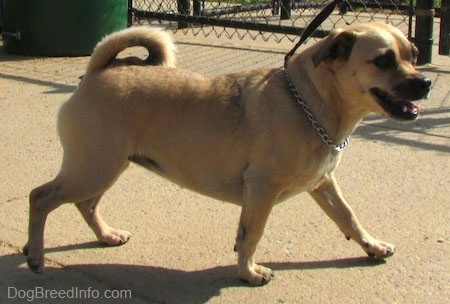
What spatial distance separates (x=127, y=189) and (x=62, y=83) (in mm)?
2794

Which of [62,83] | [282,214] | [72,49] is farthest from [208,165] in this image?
[72,49]

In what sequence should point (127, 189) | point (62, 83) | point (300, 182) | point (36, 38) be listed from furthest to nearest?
point (36, 38)
point (62, 83)
point (127, 189)
point (300, 182)

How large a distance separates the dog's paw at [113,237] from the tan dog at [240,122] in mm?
372

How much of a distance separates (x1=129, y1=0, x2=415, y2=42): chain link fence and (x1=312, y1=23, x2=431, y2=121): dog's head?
4.66 metres

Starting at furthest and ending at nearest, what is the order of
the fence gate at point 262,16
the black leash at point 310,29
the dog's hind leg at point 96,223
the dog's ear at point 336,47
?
the fence gate at point 262,16, the dog's hind leg at point 96,223, the black leash at point 310,29, the dog's ear at point 336,47

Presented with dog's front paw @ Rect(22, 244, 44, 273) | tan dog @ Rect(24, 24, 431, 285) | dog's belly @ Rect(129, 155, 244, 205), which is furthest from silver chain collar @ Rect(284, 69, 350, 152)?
dog's front paw @ Rect(22, 244, 44, 273)

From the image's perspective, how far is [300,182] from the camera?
3.31 metres

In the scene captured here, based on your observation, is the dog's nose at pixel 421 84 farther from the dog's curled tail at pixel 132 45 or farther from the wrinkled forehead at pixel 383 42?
the dog's curled tail at pixel 132 45

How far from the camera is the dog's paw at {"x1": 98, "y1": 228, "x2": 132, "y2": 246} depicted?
3.78 meters

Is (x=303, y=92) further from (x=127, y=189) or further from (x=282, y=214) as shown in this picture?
(x=127, y=189)

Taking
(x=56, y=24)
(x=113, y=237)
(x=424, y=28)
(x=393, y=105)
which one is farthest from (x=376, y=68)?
(x=56, y=24)

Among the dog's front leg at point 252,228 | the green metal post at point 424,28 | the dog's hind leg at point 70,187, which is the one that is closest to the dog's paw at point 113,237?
the dog's hind leg at point 70,187

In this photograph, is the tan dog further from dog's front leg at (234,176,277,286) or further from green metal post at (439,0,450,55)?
green metal post at (439,0,450,55)

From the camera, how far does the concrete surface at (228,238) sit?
11.0 feet
